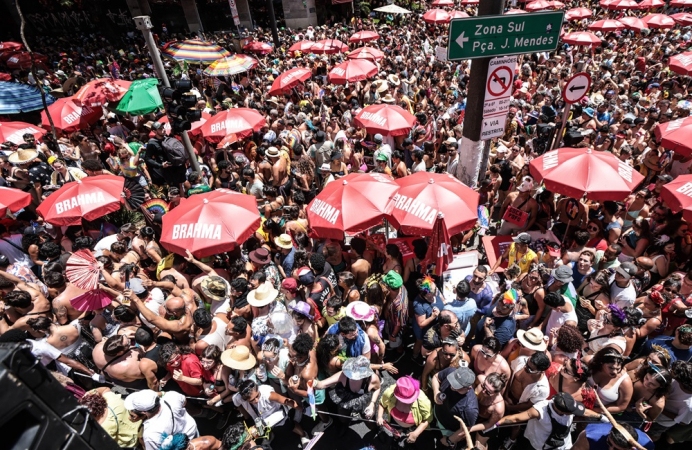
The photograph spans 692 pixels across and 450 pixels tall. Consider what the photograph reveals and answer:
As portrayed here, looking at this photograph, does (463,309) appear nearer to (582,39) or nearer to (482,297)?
(482,297)

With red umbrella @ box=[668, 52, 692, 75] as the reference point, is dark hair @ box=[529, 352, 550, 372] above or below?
below

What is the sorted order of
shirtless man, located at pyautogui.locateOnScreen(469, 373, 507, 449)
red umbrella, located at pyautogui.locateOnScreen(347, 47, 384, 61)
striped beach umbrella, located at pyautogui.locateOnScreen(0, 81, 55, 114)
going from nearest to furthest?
shirtless man, located at pyautogui.locateOnScreen(469, 373, 507, 449), striped beach umbrella, located at pyautogui.locateOnScreen(0, 81, 55, 114), red umbrella, located at pyautogui.locateOnScreen(347, 47, 384, 61)

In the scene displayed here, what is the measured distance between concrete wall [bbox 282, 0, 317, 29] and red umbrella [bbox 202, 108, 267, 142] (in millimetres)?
28671

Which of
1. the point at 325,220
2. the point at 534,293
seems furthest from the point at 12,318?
the point at 534,293

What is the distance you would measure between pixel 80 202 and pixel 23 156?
3.34 metres

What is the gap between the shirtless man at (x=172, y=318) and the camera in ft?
14.8

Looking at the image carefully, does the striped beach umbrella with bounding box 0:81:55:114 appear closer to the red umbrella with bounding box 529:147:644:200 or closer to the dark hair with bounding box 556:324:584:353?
the red umbrella with bounding box 529:147:644:200

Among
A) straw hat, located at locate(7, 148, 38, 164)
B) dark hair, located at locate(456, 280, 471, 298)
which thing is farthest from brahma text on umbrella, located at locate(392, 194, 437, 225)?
straw hat, located at locate(7, 148, 38, 164)

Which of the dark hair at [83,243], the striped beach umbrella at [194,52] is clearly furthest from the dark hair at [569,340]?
the striped beach umbrella at [194,52]

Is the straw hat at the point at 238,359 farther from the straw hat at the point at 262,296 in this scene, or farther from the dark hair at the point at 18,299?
the dark hair at the point at 18,299

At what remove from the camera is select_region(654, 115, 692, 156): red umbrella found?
6199 mm

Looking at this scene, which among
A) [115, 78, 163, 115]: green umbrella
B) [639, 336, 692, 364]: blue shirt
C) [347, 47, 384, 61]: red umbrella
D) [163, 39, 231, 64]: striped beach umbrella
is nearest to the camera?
[639, 336, 692, 364]: blue shirt

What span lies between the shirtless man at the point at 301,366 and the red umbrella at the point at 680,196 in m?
5.23

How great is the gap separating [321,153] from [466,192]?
436 cm
